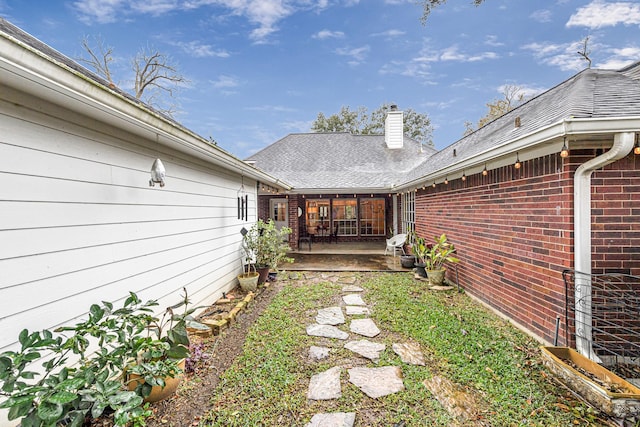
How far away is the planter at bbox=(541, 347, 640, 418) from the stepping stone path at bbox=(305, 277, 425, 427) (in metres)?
1.17

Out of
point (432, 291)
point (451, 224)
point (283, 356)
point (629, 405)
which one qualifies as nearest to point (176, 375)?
point (283, 356)

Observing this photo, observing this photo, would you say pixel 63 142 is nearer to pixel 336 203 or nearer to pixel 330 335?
pixel 330 335

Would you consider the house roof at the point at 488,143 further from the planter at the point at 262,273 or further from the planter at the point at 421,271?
the planter at the point at 262,273

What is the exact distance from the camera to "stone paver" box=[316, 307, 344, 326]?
4.07 m

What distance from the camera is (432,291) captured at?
5469 mm

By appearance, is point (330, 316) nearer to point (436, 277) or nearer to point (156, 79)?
point (436, 277)

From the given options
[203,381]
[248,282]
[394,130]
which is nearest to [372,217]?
[394,130]

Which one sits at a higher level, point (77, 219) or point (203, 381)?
point (77, 219)

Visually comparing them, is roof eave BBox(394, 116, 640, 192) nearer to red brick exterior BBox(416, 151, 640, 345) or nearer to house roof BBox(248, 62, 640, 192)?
house roof BBox(248, 62, 640, 192)

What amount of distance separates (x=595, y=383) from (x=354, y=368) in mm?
1928

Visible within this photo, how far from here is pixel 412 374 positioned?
2.75m

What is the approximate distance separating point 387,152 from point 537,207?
10056mm

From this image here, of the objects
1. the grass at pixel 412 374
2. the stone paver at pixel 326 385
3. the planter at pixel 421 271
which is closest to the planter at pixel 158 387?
the grass at pixel 412 374

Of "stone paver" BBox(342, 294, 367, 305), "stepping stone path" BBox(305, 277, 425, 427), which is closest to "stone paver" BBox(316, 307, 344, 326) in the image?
"stepping stone path" BBox(305, 277, 425, 427)
